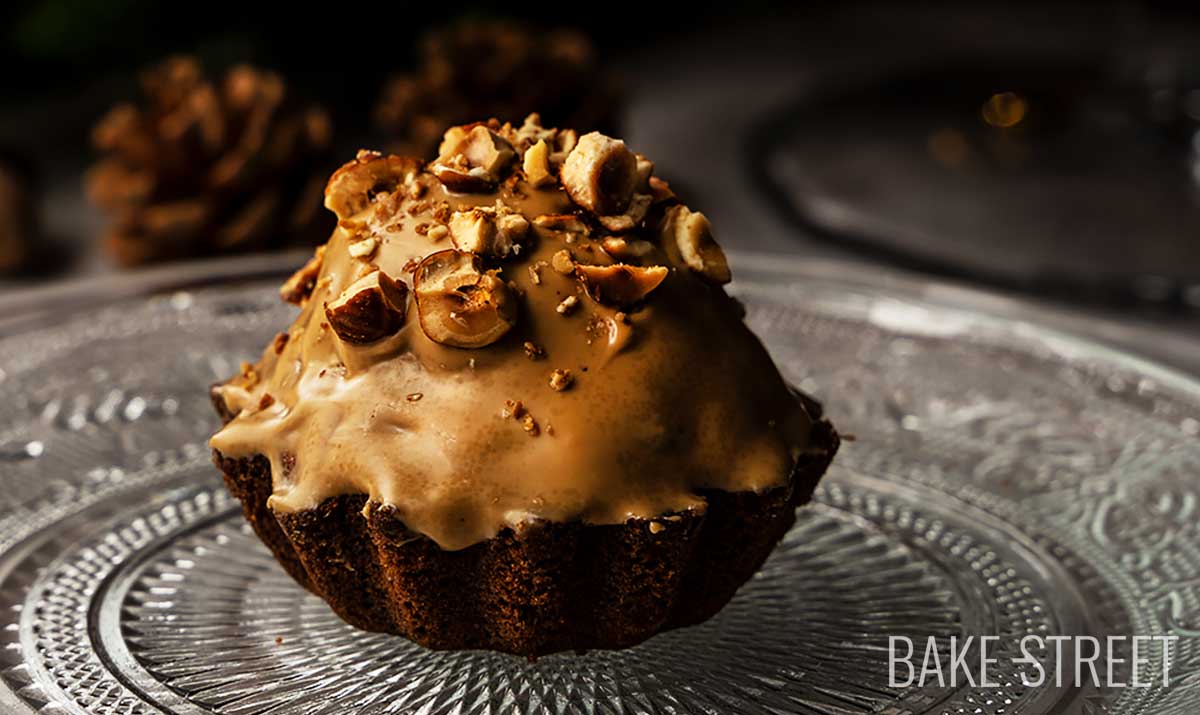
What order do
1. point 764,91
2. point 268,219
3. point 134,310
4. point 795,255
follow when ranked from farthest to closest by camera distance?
point 764,91, point 795,255, point 268,219, point 134,310

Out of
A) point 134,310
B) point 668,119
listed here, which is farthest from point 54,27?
point 668,119

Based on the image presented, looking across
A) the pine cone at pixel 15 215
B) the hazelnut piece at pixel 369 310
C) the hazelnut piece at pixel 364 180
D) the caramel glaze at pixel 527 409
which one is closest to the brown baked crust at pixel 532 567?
the caramel glaze at pixel 527 409

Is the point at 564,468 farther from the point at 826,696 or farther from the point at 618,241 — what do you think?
the point at 826,696

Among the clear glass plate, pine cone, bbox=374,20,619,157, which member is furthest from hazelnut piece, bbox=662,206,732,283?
pine cone, bbox=374,20,619,157

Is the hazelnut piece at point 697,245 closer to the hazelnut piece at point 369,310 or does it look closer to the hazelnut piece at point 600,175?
the hazelnut piece at point 600,175

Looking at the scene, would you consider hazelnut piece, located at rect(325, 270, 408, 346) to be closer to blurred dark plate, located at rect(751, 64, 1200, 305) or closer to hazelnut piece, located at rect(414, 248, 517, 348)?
hazelnut piece, located at rect(414, 248, 517, 348)
